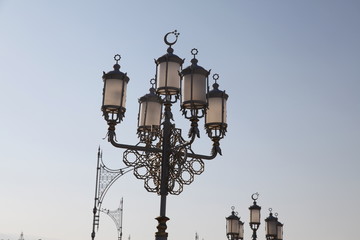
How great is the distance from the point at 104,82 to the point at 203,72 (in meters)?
1.81

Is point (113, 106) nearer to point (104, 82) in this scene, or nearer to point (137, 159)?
point (104, 82)

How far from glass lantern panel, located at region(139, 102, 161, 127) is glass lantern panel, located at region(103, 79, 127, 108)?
2.25 m

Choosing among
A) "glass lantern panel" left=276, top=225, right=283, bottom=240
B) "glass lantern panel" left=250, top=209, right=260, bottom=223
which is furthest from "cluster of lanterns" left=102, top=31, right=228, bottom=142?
"glass lantern panel" left=276, top=225, right=283, bottom=240

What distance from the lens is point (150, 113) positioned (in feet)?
37.7

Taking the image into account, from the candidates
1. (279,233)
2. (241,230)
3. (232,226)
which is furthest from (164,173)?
(241,230)

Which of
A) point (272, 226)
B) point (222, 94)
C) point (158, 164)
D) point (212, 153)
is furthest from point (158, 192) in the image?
point (272, 226)

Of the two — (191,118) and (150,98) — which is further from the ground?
(150,98)

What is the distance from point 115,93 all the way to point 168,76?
101cm

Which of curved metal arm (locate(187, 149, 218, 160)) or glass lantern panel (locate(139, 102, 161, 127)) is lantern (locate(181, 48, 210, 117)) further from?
glass lantern panel (locate(139, 102, 161, 127))

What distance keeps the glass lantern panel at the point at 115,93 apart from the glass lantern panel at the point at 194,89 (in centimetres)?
109

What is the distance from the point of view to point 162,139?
32.8 ft

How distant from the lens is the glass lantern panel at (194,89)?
888 centimetres

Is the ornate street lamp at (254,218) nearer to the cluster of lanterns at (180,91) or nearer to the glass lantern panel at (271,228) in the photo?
the glass lantern panel at (271,228)

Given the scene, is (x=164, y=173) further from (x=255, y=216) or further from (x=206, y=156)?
(x=255, y=216)
